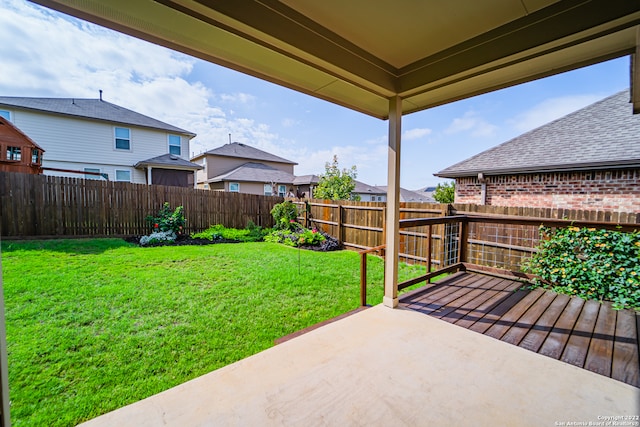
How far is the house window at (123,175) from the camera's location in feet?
35.5

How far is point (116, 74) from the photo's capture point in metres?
5.91

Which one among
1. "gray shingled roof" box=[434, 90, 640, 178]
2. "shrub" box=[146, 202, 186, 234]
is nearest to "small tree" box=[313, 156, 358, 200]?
"gray shingled roof" box=[434, 90, 640, 178]

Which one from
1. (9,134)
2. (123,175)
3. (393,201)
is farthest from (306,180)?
(393,201)

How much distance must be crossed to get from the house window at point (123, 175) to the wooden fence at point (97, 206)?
447 centimetres

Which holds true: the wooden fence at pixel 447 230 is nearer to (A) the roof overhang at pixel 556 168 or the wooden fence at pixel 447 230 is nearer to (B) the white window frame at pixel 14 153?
(A) the roof overhang at pixel 556 168

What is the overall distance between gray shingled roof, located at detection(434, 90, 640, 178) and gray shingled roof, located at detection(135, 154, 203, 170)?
10464 mm

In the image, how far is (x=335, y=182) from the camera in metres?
12.5

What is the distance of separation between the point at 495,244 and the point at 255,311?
401 centimetres

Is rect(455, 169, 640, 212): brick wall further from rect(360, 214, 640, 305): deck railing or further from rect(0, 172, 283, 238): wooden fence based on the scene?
rect(0, 172, 283, 238): wooden fence

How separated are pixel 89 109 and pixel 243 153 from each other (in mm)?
9325

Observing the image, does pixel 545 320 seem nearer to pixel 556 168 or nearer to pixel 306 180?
pixel 556 168

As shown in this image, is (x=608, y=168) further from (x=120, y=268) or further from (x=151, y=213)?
(x=151, y=213)

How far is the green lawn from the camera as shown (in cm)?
196

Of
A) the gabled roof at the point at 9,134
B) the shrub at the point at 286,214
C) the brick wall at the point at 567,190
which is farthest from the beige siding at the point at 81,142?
the brick wall at the point at 567,190
